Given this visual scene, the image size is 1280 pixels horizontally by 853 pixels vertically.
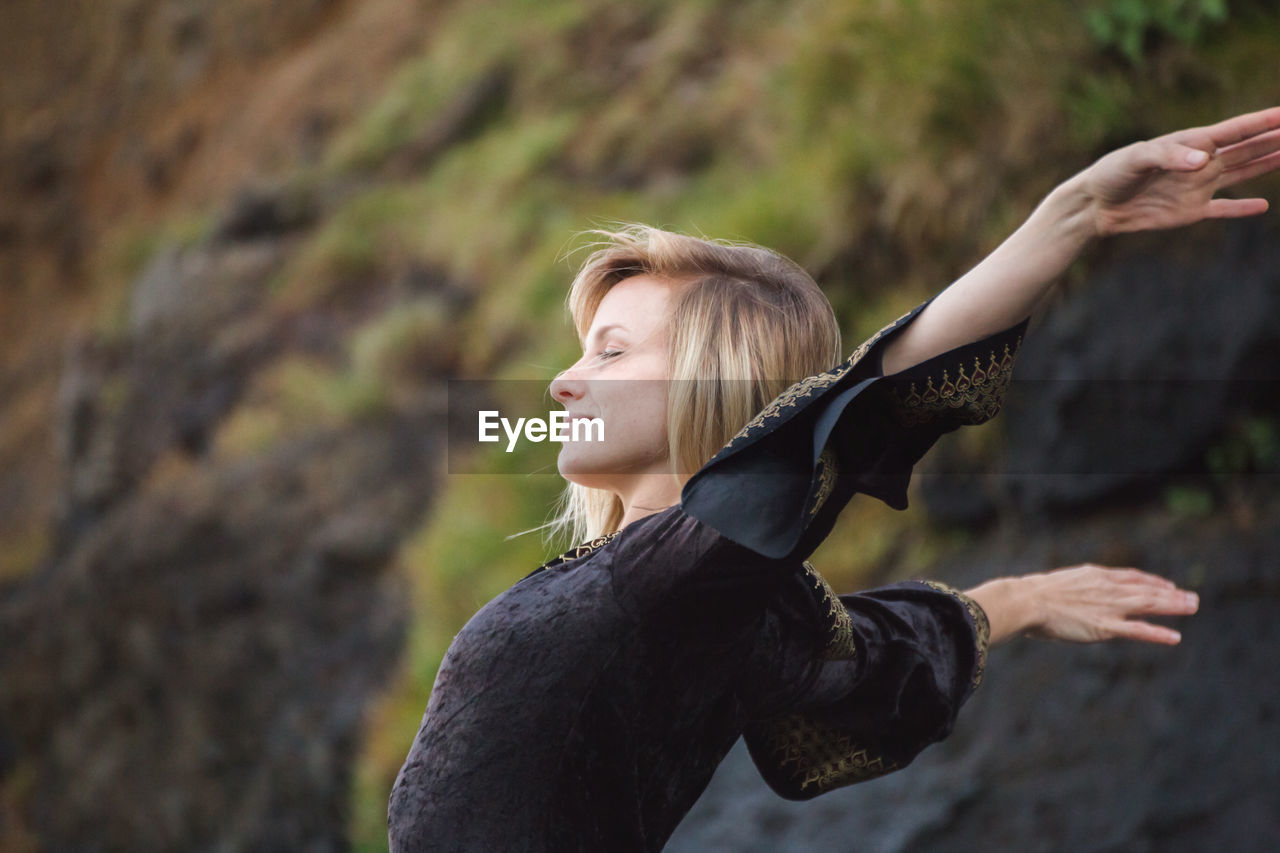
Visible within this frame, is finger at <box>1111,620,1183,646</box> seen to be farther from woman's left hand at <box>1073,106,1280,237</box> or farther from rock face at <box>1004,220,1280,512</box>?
rock face at <box>1004,220,1280,512</box>

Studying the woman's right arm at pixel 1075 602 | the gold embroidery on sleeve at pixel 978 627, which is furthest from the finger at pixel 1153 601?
the gold embroidery on sleeve at pixel 978 627

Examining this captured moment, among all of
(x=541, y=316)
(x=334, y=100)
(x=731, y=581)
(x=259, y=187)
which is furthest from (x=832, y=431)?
(x=334, y=100)

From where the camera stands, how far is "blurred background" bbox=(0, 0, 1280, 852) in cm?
250

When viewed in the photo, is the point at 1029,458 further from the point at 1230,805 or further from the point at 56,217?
the point at 56,217

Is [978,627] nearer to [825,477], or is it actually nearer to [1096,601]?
[1096,601]

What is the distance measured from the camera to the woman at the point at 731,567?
36.9 inches

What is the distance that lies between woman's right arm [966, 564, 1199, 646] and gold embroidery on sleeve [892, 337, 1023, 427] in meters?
0.45

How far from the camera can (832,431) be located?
3.13ft

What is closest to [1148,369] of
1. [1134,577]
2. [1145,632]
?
[1134,577]

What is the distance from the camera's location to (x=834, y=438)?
97cm

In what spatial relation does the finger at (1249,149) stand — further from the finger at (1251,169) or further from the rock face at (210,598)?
the rock face at (210,598)

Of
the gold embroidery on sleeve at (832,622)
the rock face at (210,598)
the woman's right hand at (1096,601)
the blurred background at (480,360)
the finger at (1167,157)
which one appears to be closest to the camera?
the finger at (1167,157)

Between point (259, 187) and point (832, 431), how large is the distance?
6.13 metres

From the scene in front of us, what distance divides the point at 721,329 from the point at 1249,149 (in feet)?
1.48
